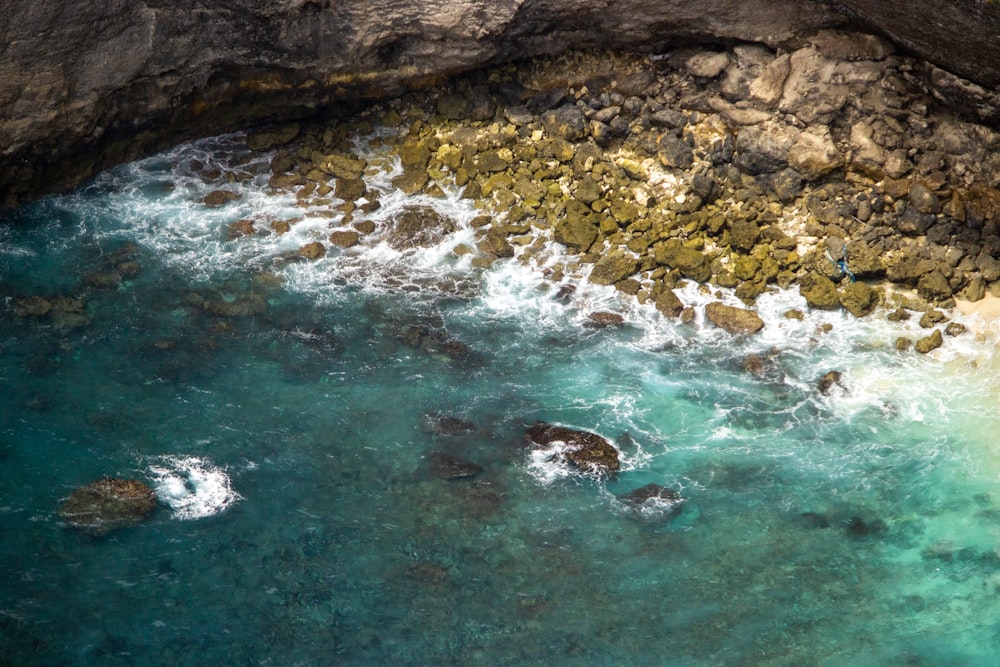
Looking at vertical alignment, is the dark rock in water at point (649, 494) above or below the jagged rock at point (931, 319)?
below

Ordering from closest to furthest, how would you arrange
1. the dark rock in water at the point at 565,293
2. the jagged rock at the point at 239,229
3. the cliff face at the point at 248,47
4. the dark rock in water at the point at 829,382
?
1. the dark rock in water at the point at 829,382
2. the cliff face at the point at 248,47
3. the dark rock in water at the point at 565,293
4. the jagged rock at the point at 239,229

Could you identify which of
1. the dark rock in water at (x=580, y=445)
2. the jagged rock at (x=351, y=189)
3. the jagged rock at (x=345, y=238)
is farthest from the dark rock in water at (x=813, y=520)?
the jagged rock at (x=351, y=189)

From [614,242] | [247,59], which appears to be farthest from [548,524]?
[247,59]

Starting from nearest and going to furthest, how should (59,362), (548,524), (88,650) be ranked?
(88,650), (548,524), (59,362)

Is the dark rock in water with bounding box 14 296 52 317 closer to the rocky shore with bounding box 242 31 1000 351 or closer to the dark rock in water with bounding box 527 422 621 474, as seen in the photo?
the rocky shore with bounding box 242 31 1000 351

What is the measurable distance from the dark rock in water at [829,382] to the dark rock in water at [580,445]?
4.33 m

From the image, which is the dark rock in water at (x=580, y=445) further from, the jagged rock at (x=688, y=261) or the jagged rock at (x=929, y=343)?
the jagged rock at (x=929, y=343)

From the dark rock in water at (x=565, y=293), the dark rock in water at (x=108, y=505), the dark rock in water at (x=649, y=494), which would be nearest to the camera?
the dark rock in water at (x=108, y=505)

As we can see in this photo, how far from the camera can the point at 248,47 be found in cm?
2603

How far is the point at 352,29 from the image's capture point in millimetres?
→ 25906

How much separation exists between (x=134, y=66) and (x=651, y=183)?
1167 cm

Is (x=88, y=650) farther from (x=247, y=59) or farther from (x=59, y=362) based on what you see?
(x=247, y=59)

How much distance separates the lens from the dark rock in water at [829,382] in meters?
22.5

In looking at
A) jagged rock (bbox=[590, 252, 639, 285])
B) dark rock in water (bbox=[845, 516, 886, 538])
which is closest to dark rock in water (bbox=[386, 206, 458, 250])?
jagged rock (bbox=[590, 252, 639, 285])
